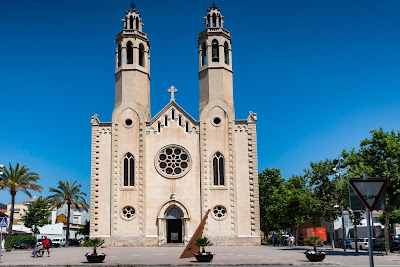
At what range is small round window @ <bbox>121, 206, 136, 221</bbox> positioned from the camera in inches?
1604

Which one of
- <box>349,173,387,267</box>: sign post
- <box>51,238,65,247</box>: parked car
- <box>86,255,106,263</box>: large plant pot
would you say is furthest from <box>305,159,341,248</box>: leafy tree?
<box>51,238,65,247</box>: parked car

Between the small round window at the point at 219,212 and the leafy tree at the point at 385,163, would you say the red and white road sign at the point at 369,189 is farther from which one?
the small round window at the point at 219,212

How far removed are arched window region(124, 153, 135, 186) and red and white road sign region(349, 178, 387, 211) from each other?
33.3 m

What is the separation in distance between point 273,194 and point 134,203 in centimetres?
2452

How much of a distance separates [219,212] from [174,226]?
4367 millimetres

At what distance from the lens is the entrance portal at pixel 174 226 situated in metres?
41.2

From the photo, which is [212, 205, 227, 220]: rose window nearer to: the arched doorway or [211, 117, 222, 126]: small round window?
the arched doorway

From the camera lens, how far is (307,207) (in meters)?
35.8

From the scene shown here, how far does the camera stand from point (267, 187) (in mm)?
63125

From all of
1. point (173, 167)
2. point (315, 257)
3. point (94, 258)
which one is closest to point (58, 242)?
point (173, 167)

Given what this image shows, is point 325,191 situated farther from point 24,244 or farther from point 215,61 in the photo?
point 24,244

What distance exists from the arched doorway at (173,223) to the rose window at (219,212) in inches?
95.3

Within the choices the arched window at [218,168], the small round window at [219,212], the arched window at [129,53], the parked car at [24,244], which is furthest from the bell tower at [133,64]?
the parked car at [24,244]

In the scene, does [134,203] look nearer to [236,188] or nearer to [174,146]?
[174,146]
